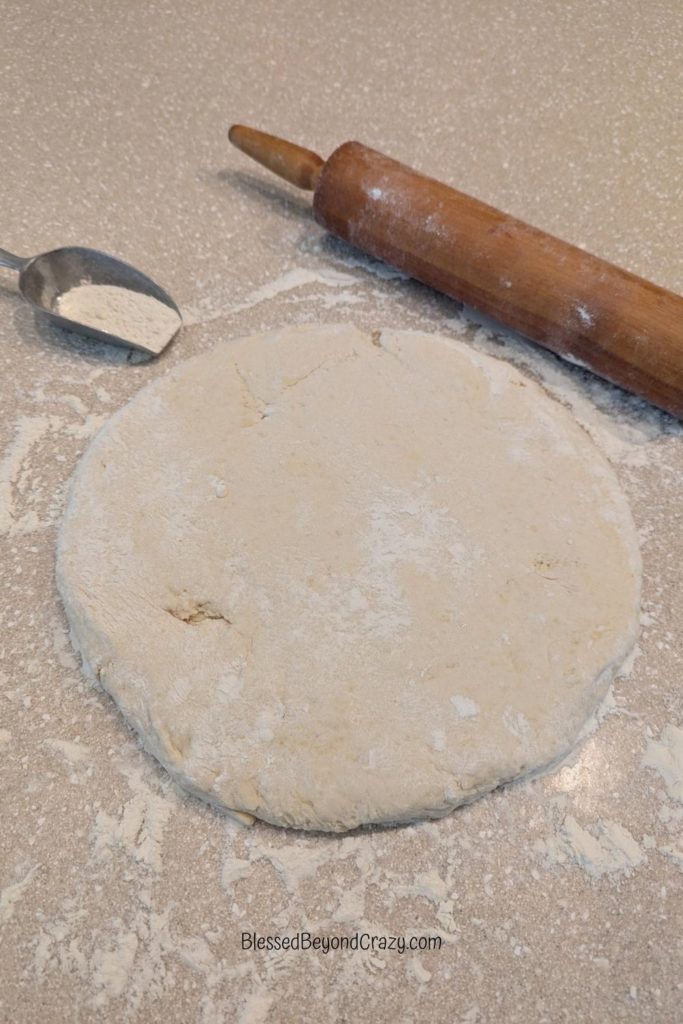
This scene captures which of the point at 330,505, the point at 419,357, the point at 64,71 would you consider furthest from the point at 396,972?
the point at 64,71

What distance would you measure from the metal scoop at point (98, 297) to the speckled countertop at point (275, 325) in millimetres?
47

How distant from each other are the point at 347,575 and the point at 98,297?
28.6 inches

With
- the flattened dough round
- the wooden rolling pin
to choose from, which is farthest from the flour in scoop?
the wooden rolling pin

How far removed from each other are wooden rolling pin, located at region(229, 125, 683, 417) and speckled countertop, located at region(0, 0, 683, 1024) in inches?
3.2

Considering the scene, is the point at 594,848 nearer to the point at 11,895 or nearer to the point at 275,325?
the point at 11,895

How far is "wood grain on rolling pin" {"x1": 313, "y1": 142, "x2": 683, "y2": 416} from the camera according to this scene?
120 cm

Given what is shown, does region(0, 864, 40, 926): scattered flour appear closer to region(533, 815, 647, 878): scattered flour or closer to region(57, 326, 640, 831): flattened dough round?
region(57, 326, 640, 831): flattened dough round

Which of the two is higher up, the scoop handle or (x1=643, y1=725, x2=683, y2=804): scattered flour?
the scoop handle

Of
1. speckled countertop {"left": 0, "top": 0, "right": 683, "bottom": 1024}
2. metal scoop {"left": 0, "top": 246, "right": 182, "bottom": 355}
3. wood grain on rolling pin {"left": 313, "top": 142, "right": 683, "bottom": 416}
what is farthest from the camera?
metal scoop {"left": 0, "top": 246, "right": 182, "bottom": 355}

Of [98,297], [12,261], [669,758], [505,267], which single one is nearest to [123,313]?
[98,297]

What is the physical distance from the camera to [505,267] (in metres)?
1.27

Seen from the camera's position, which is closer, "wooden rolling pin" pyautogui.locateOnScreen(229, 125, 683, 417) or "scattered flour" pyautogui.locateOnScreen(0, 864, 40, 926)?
"scattered flour" pyautogui.locateOnScreen(0, 864, 40, 926)

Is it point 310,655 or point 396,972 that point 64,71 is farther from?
point 396,972

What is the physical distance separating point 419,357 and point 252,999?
2.93ft
